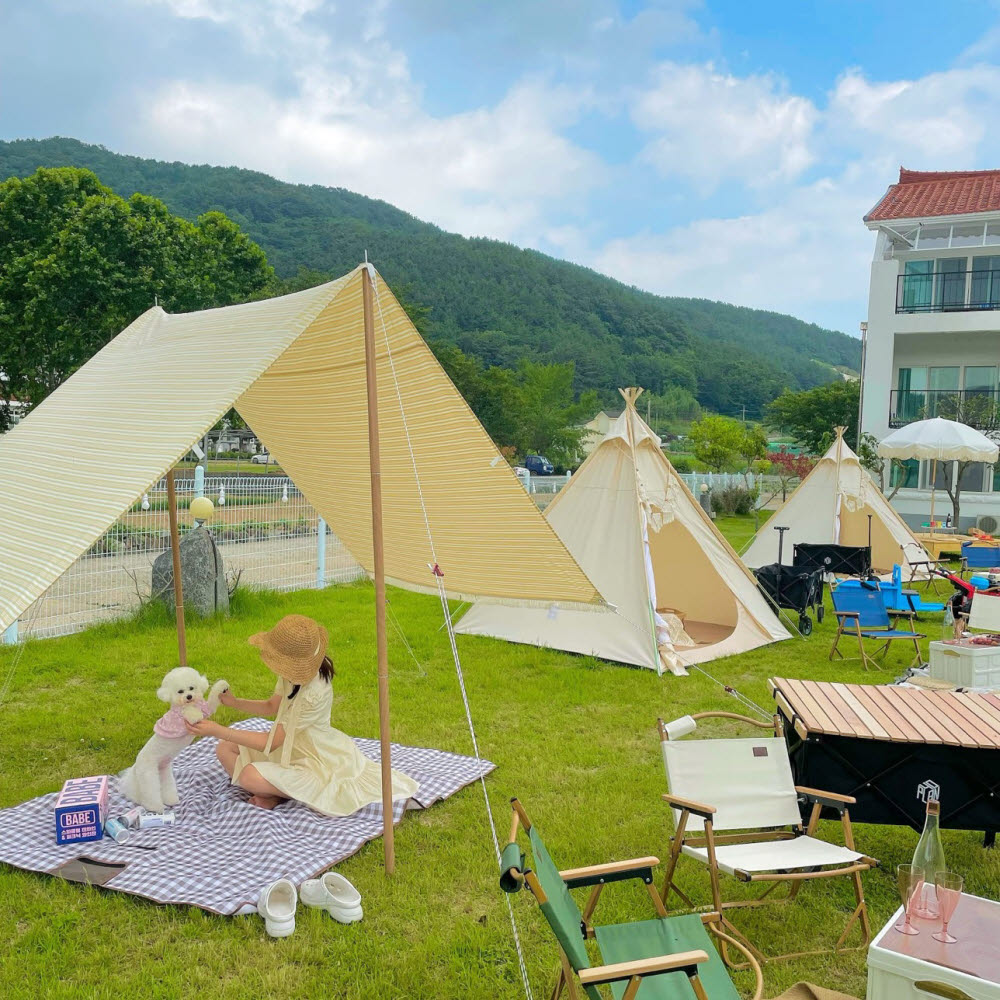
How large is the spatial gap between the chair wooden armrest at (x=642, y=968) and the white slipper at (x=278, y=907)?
4.97ft

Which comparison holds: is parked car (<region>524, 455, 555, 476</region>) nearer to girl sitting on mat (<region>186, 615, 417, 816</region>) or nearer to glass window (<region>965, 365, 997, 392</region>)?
glass window (<region>965, 365, 997, 392</region>)

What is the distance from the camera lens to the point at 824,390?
131ft

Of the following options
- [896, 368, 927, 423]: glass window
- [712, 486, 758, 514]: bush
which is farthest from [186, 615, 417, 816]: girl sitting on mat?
[712, 486, 758, 514]: bush

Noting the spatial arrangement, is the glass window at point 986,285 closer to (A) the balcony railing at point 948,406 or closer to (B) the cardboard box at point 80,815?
(A) the balcony railing at point 948,406

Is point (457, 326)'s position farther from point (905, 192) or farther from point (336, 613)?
point (336, 613)

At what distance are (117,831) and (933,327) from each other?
1849cm

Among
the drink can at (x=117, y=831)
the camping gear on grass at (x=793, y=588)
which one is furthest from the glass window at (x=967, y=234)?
the drink can at (x=117, y=831)

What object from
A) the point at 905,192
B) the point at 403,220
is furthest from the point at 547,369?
the point at 905,192

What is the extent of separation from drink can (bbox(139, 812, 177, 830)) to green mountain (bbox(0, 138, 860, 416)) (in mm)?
49341

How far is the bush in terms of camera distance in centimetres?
A: 2220

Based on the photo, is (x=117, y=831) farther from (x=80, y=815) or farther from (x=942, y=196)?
(x=942, y=196)

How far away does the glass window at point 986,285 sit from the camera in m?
17.8

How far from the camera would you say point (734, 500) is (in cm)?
2228

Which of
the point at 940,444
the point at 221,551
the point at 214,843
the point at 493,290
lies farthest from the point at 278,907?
the point at 493,290
